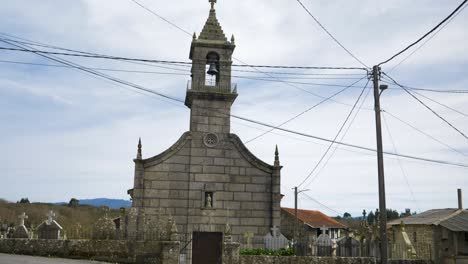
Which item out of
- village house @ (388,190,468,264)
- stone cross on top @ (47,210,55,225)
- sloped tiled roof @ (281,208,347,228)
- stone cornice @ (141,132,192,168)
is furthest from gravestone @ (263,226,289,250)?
sloped tiled roof @ (281,208,347,228)

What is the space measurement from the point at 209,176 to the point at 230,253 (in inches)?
239

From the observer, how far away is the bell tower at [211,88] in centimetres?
2464

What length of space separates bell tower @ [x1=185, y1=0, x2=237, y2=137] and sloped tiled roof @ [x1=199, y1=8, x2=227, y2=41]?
6 cm

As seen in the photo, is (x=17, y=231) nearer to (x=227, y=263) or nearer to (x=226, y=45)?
(x=227, y=263)

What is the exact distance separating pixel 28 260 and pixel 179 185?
29.4 feet

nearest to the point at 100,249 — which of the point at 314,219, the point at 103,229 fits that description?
the point at 103,229

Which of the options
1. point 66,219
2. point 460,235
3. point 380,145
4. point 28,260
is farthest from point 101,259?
point 66,219

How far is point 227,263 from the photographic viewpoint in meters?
18.5

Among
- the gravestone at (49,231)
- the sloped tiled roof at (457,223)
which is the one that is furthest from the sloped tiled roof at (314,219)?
the gravestone at (49,231)

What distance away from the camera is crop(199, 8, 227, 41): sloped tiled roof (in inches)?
1006

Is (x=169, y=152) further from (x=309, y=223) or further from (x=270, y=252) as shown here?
(x=309, y=223)

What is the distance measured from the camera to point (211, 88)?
24.8 m

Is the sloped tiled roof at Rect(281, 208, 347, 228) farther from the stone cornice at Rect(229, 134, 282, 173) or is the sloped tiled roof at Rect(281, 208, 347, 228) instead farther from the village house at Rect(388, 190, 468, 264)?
the stone cornice at Rect(229, 134, 282, 173)

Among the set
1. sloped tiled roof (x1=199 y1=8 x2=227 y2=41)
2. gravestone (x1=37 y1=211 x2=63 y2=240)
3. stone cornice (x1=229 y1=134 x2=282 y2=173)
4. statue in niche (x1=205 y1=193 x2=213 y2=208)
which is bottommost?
gravestone (x1=37 y1=211 x2=63 y2=240)
